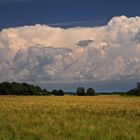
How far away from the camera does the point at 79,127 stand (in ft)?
42.2

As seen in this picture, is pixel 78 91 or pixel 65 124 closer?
pixel 65 124

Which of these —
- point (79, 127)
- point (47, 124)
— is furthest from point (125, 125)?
point (47, 124)

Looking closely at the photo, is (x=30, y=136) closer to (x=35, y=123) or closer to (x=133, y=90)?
(x=35, y=123)

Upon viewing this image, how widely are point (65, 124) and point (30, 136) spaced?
2717 millimetres

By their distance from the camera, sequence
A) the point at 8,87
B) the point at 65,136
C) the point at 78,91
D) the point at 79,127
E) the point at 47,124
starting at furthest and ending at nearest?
the point at 78,91 < the point at 8,87 < the point at 47,124 < the point at 79,127 < the point at 65,136

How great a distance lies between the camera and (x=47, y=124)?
45.6 feet

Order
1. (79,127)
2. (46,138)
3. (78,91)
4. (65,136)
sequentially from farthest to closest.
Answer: (78,91), (79,127), (65,136), (46,138)

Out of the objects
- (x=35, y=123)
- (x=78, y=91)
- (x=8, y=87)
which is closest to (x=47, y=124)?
(x=35, y=123)

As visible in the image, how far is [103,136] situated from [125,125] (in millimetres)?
2568

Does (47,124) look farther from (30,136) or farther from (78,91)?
(78,91)

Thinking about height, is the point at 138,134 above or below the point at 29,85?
below

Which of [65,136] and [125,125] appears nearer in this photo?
[65,136]

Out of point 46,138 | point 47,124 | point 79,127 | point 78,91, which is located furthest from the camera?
point 78,91

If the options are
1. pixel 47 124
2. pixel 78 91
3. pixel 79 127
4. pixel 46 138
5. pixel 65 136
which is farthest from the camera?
pixel 78 91
